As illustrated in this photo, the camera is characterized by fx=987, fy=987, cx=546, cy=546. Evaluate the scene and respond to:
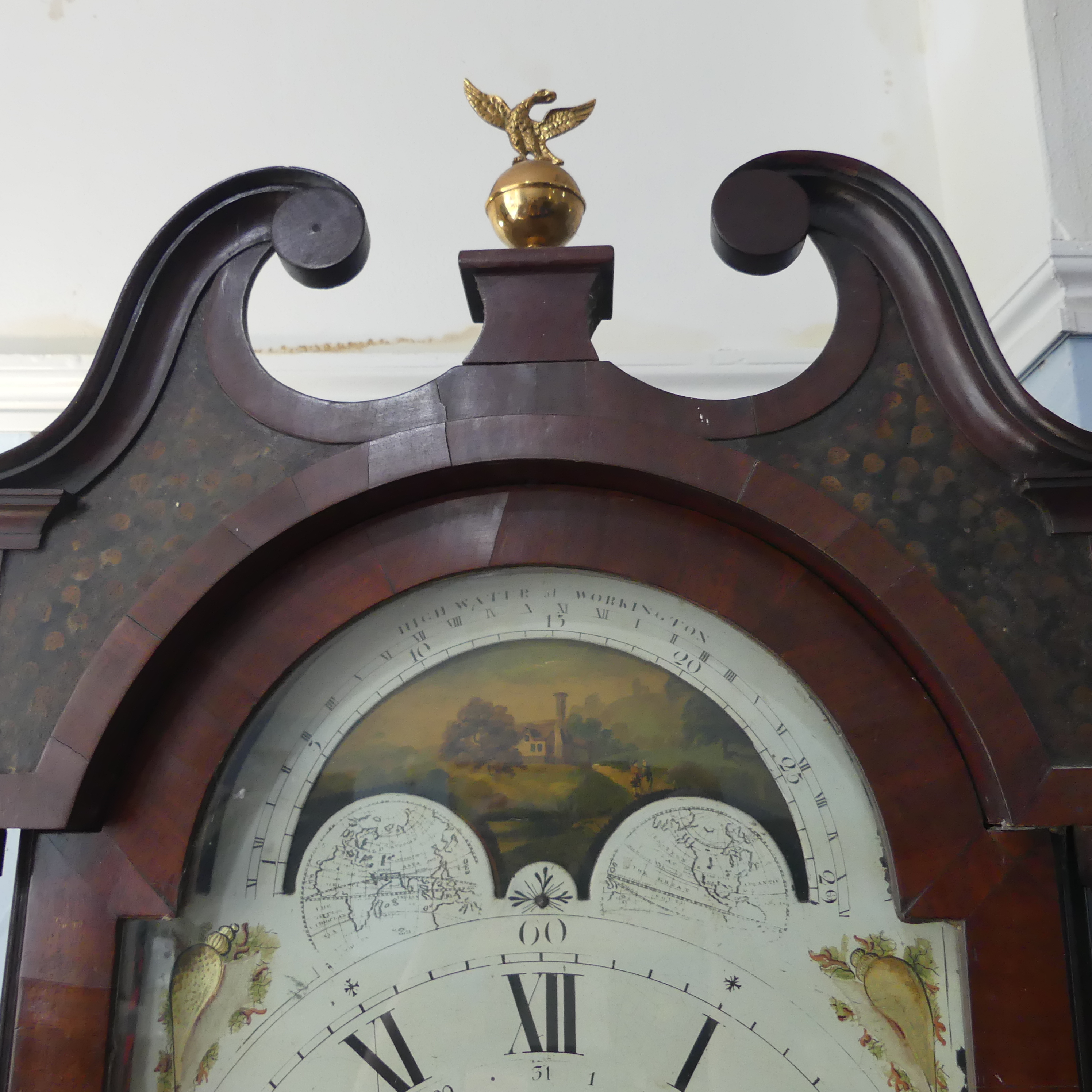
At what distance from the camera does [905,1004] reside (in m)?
0.61

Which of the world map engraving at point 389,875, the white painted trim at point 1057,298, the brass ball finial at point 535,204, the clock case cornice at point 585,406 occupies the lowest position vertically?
the world map engraving at point 389,875

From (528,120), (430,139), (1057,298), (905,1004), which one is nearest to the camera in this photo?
(905,1004)

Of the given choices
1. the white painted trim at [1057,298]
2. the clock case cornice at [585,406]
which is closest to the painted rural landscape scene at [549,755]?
the clock case cornice at [585,406]

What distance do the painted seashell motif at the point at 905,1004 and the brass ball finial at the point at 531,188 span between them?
520mm

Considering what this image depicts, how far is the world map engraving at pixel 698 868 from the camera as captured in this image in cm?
62

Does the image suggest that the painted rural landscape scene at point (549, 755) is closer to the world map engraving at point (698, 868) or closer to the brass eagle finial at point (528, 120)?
the world map engraving at point (698, 868)

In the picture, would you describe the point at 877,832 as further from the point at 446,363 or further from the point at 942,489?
the point at 446,363

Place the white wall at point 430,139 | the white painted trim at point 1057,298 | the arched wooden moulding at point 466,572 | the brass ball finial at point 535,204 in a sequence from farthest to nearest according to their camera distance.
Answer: the white wall at point 430,139, the white painted trim at point 1057,298, the brass ball finial at point 535,204, the arched wooden moulding at point 466,572

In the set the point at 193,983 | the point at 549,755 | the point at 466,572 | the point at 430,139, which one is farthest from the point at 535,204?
the point at 430,139

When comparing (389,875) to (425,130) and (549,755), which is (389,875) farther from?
(425,130)

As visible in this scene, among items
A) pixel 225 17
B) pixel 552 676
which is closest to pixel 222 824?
pixel 552 676

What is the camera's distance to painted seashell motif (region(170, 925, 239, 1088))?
2.01 feet

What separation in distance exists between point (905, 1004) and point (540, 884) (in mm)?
235

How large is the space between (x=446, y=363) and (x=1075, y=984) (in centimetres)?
93
